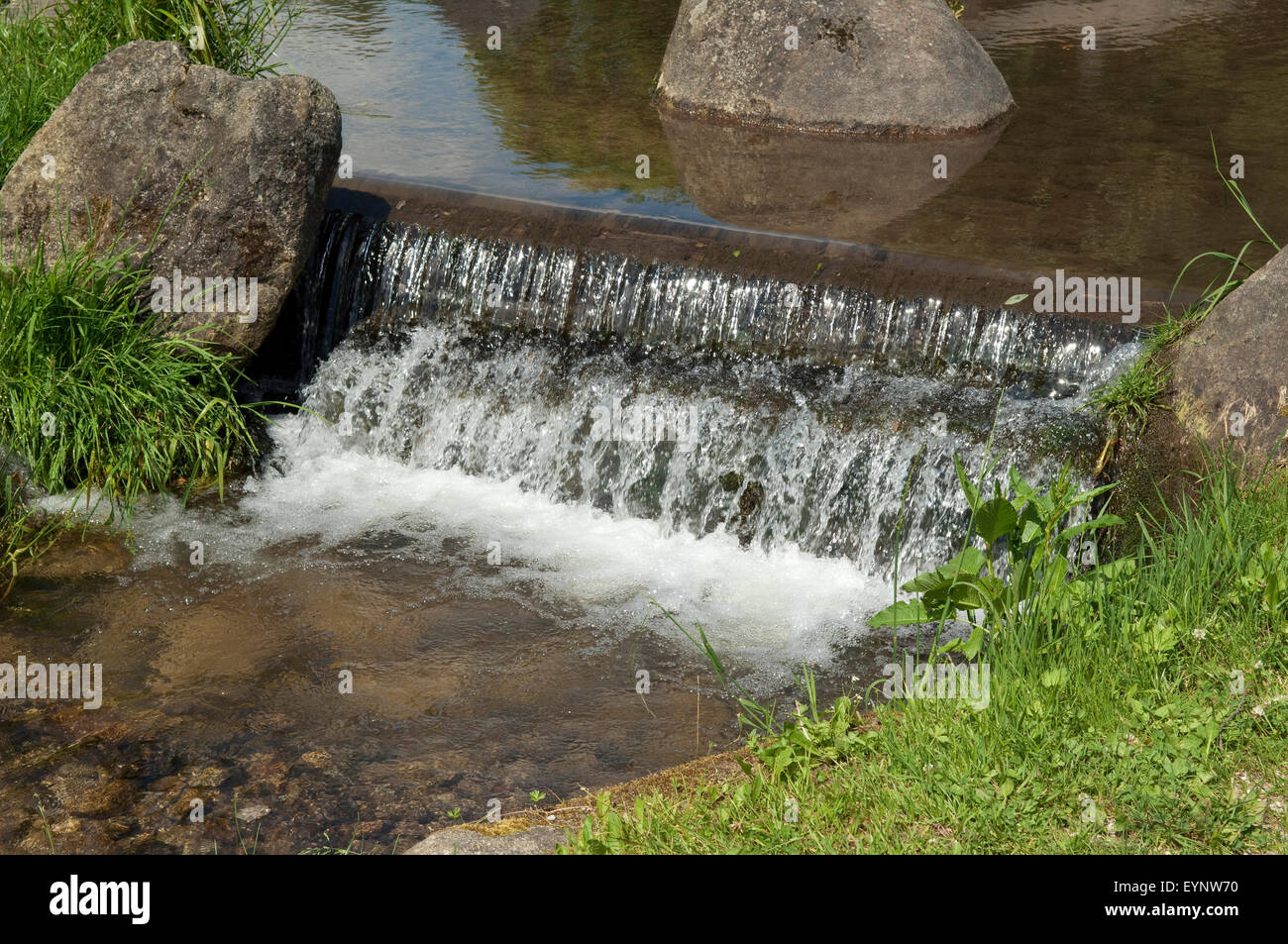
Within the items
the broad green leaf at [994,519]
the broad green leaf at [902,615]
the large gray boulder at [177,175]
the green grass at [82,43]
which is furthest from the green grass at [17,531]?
the broad green leaf at [994,519]

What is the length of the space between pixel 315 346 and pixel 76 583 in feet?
8.10

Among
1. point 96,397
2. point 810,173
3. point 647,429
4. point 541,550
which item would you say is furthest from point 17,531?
point 810,173

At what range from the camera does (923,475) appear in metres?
6.19

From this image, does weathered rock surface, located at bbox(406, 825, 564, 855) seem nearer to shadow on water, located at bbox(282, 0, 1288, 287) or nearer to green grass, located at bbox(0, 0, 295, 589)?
green grass, located at bbox(0, 0, 295, 589)

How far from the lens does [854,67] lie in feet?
30.8

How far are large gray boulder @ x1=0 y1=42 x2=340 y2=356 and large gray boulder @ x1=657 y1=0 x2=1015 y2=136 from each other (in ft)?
12.9

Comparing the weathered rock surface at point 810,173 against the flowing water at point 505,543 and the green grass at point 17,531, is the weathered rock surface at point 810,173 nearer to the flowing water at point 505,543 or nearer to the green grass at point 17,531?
the flowing water at point 505,543

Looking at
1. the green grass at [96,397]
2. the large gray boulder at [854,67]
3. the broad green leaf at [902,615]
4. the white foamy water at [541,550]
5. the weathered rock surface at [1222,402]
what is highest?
the large gray boulder at [854,67]

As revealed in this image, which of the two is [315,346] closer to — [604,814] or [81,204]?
[81,204]

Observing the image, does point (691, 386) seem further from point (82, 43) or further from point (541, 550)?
point (82, 43)

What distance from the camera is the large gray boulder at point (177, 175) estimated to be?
684 cm

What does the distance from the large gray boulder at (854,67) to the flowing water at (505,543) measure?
3.09 metres

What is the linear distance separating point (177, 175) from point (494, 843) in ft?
15.8
